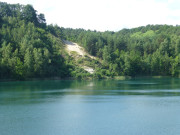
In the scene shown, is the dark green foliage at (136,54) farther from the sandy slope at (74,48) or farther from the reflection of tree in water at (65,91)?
the reflection of tree in water at (65,91)

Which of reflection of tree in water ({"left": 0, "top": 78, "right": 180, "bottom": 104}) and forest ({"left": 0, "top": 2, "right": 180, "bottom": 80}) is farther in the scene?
forest ({"left": 0, "top": 2, "right": 180, "bottom": 80})

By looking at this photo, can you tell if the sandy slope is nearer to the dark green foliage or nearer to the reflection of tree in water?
the dark green foliage

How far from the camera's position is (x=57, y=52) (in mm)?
114562

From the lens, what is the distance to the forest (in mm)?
92438

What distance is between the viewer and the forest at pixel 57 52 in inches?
3639

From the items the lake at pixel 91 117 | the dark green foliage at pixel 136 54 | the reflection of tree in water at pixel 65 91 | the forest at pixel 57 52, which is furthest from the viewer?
the dark green foliage at pixel 136 54

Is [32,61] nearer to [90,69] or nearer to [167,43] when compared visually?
[90,69]

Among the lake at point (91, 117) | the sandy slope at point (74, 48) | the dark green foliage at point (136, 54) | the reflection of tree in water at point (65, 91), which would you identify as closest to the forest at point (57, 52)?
the dark green foliage at point (136, 54)

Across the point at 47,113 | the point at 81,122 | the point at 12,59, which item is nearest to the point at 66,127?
the point at 81,122

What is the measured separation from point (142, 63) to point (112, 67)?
14251 millimetres

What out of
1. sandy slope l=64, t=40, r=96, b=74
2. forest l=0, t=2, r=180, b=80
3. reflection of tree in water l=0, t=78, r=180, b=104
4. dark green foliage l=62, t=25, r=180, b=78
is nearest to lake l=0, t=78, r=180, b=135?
reflection of tree in water l=0, t=78, r=180, b=104

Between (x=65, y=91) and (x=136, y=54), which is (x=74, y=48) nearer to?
(x=136, y=54)

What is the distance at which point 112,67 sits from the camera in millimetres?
111750

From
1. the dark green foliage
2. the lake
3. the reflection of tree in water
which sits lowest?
the lake
